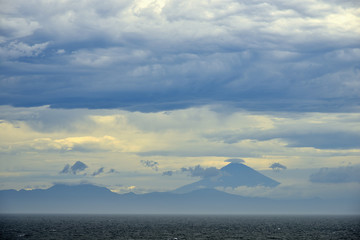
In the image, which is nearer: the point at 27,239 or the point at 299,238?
the point at 27,239

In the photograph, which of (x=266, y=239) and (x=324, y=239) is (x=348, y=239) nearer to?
(x=324, y=239)

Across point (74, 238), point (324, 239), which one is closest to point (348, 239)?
point (324, 239)

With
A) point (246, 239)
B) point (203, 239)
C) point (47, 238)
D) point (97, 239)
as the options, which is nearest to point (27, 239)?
point (47, 238)

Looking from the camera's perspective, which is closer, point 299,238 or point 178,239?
point 178,239

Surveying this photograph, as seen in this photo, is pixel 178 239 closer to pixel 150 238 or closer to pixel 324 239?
pixel 150 238

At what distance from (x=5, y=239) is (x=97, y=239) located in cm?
2174

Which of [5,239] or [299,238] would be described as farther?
[299,238]

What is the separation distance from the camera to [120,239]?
10800 centimetres

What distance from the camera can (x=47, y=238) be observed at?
110 m

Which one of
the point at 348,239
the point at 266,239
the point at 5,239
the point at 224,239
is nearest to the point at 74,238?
the point at 5,239

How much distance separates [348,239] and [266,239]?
66.3ft

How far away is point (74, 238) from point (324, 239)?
61.2m

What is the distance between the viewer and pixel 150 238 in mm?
112188

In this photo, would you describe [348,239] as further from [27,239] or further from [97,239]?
[27,239]
